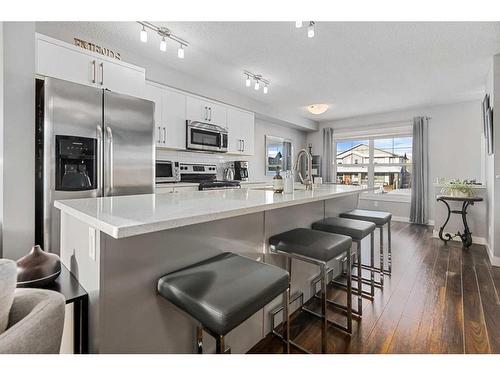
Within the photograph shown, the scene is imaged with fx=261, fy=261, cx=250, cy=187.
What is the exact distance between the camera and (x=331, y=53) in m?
3.05

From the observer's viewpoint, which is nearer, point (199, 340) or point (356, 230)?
point (199, 340)

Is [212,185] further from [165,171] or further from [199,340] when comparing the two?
[199,340]

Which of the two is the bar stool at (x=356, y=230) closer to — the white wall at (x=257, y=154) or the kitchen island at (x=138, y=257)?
the kitchen island at (x=138, y=257)

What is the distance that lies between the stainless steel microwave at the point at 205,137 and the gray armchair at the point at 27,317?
3048 mm

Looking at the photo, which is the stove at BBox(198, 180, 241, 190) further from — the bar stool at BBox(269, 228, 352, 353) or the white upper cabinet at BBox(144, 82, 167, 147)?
the bar stool at BBox(269, 228, 352, 353)

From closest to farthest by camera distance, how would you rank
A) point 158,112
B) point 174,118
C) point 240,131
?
1. point 158,112
2. point 174,118
3. point 240,131

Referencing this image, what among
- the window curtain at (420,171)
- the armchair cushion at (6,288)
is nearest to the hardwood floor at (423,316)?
the armchair cushion at (6,288)

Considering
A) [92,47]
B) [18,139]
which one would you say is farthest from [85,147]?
[92,47]

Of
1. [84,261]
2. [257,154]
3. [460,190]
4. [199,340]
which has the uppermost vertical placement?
[257,154]

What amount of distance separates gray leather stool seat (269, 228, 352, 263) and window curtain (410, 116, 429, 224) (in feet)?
15.1

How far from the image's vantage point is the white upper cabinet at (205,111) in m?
3.80

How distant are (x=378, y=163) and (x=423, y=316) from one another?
194 inches

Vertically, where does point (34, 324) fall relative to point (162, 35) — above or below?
below

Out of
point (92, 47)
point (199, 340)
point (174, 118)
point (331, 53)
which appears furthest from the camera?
point (174, 118)
